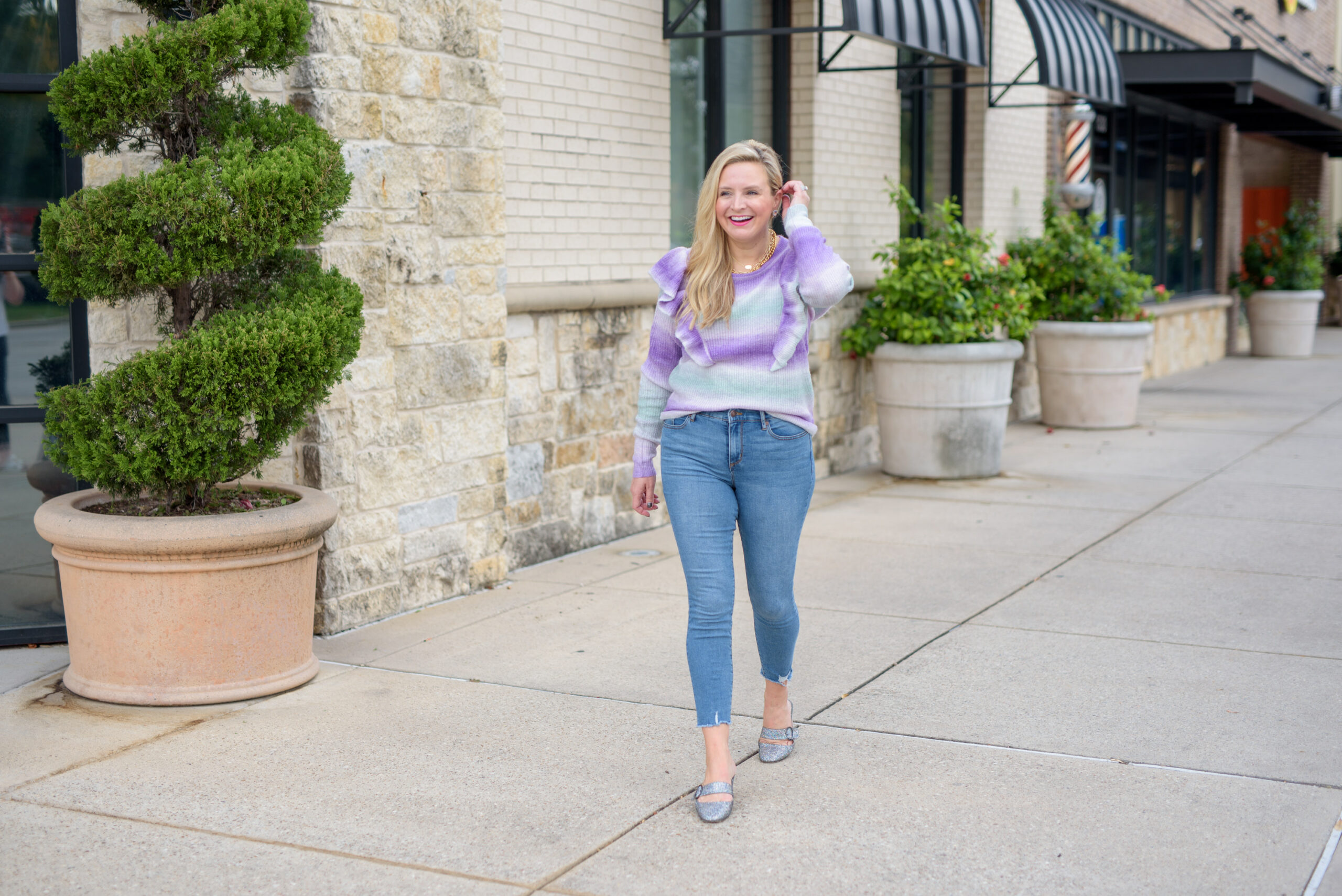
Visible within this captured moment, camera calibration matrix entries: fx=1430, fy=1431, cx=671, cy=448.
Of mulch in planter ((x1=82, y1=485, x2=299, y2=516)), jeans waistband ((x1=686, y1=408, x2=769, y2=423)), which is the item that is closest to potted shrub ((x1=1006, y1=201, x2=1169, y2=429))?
mulch in planter ((x1=82, y1=485, x2=299, y2=516))

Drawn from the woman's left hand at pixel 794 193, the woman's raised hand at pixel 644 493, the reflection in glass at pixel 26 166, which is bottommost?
the woman's raised hand at pixel 644 493

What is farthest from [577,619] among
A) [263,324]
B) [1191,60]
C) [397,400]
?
[1191,60]

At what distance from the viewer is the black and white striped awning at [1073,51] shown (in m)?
10.4

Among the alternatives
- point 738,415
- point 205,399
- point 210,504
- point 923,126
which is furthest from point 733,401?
point 923,126

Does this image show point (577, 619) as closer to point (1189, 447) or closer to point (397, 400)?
point (397, 400)

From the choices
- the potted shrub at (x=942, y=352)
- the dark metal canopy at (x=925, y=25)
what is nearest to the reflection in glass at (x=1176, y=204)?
the dark metal canopy at (x=925, y=25)

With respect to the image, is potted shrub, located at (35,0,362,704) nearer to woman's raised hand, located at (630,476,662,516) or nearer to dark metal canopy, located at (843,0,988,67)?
woman's raised hand, located at (630,476,662,516)

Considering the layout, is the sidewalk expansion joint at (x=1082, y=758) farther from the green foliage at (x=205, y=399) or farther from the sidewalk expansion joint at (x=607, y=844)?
the green foliage at (x=205, y=399)

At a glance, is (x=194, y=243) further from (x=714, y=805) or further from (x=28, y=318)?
(x=714, y=805)

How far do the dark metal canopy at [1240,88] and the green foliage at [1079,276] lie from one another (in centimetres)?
305

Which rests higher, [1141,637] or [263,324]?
[263,324]

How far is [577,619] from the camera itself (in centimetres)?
586

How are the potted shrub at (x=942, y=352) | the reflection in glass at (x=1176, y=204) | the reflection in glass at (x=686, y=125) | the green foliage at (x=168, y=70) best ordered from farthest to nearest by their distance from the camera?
1. the reflection in glass at (x=1176, y=204)
2. the potted shrub at (x=942, y=352)
3. the reflection in glass at (x=686, y=125)
4. the green foliage at (x=168, y=70)

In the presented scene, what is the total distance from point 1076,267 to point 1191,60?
371 cm
